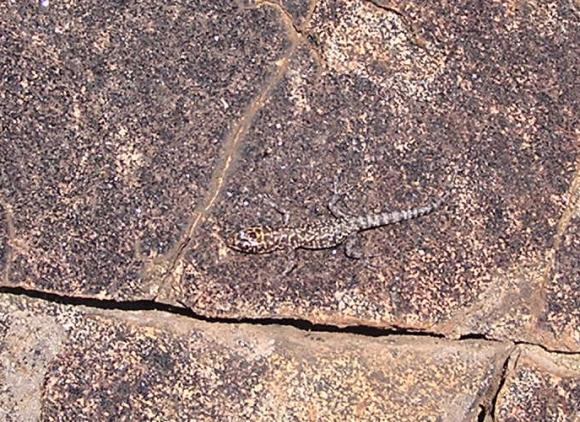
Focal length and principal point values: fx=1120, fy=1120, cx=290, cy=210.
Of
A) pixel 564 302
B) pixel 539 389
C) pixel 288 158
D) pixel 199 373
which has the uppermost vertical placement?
pixel 288 158

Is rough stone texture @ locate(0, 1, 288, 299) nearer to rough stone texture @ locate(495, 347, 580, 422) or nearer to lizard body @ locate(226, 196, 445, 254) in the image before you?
lizard body @ locate(226, 196, 445, 254)

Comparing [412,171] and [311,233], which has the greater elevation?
[412,171]

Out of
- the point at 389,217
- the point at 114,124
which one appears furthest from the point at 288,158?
the point at 114,124

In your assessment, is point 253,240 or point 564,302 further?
point 564,302

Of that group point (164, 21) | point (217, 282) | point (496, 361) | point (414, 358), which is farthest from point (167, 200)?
point (496, 361)

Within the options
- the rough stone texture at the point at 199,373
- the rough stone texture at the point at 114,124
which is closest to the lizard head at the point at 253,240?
the rough stone texture at the point at 114,124

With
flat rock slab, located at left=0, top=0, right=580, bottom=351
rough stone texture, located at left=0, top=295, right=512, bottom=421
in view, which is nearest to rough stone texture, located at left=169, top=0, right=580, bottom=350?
flat rock slab, located at left=0, top=0, right=580, bottom=351

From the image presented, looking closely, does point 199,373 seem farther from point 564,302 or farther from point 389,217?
point 564,302
